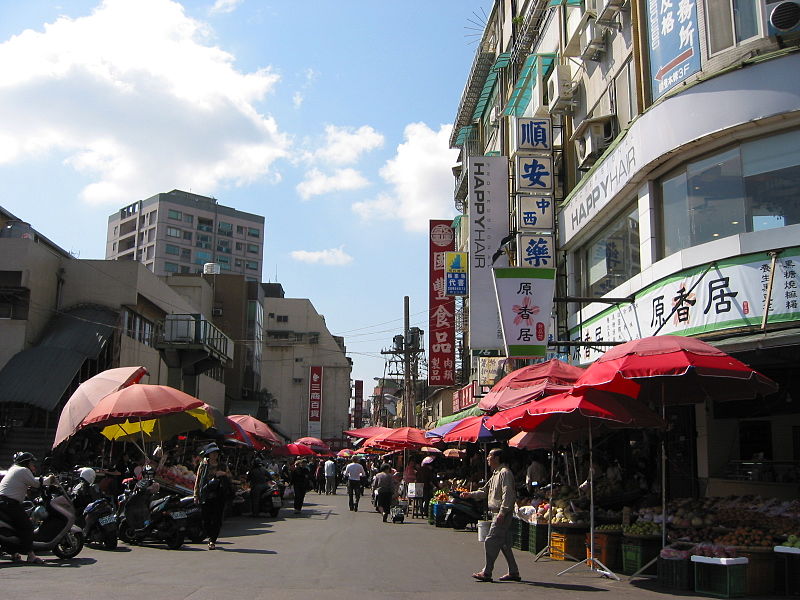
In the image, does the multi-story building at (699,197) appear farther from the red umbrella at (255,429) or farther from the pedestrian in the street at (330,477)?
the pedestrian in the street at (330,477)

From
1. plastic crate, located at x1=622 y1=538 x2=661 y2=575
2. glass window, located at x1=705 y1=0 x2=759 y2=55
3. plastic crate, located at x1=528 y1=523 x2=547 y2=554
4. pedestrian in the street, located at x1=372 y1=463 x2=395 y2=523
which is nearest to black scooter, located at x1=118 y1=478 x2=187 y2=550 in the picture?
plastic crate, located at x1=528 y1=523 x2=547 y2=554

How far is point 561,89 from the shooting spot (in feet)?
66.7

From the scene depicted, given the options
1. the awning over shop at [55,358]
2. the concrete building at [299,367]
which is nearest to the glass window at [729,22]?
the awning over shop at [55,358]

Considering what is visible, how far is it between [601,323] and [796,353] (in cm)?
606

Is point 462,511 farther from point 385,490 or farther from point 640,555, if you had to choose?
point 640,555

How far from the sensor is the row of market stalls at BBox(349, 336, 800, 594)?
911 centimetres

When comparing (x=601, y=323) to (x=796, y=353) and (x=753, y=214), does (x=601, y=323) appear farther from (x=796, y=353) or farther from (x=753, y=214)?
(x=796, y=353)

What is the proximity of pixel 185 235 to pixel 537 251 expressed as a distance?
3274 inches

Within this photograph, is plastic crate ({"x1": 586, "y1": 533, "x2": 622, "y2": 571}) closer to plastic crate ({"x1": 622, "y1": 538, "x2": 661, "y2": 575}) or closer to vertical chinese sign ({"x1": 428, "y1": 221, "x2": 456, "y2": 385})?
plastic crate ({"x1": 622, "y1": 538, "x2": 661, "y2": 575})

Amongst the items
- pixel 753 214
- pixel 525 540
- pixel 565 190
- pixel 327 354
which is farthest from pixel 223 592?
pixel 327 354

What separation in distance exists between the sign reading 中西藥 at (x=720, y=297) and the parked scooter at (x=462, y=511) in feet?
23.6

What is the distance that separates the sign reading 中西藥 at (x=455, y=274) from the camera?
102 ft

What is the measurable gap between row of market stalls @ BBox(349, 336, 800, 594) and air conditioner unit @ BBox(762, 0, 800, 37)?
5.52m

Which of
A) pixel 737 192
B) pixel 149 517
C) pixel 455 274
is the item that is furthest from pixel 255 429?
pixel 737 192
